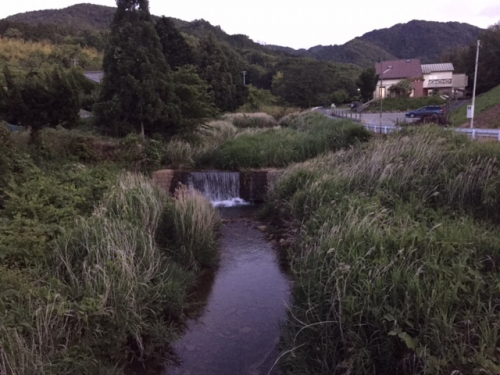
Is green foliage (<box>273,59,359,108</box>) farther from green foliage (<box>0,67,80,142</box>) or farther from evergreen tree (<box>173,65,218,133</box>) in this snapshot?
green foliage (<box>0,67,80,142</box>)

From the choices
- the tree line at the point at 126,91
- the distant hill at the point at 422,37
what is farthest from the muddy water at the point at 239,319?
the distant hill at the point at 422,37

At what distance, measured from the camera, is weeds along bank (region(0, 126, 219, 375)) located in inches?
145

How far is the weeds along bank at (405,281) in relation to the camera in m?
3.14

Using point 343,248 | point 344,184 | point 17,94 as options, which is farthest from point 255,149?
point 343,248

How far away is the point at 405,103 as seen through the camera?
153 ft

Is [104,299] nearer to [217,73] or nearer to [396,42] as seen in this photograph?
[217,73]

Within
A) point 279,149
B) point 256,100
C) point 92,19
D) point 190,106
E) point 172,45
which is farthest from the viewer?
point 92,19

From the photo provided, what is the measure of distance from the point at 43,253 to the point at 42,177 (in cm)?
283

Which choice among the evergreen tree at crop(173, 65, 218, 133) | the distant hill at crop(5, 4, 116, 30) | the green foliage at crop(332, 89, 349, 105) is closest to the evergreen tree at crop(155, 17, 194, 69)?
the evergreen tree at crop(173, 65, 218, 133)

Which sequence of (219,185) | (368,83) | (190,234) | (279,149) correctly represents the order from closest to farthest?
(190,234)
(219,185)
(279,149)
(368,83)

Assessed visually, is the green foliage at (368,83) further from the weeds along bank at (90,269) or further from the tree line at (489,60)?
the weeds along bank at (90,269)

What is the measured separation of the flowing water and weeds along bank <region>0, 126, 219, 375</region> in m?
0.33

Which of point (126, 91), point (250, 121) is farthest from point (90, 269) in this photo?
point (250, 121)

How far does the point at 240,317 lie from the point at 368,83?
5106 centimetres
